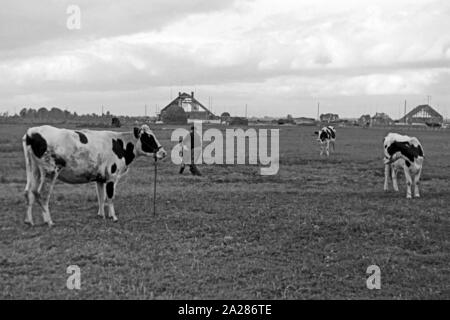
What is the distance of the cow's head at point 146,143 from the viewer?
11.7 metres

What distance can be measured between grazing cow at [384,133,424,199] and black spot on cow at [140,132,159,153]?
6.63 meters

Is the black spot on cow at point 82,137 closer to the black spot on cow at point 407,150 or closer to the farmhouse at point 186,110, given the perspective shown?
the black spot on cow at point 407,150

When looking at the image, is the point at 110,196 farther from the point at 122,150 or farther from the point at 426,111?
the point at 426,111

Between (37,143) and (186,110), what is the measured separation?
7004 cm

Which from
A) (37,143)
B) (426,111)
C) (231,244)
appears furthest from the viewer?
(426,111)

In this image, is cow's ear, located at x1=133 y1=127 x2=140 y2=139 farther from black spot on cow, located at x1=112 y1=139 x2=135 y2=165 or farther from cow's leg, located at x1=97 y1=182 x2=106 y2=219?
cow's leg, located at x1=97 y1=182 x2=106 y2=219

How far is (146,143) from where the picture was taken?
11781 mm

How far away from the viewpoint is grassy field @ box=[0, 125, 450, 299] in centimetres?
661

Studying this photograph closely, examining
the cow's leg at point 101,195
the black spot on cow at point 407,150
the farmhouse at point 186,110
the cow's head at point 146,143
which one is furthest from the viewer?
the farmhouse at point 186,110

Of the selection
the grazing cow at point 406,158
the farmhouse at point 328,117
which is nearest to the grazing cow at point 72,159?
the grazing cow at point 406,158

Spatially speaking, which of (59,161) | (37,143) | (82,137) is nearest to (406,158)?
(82,137)
